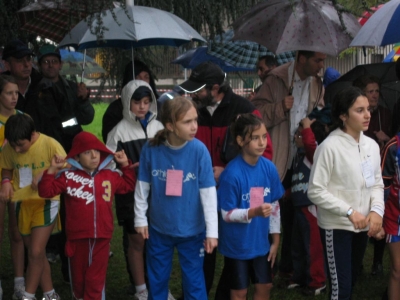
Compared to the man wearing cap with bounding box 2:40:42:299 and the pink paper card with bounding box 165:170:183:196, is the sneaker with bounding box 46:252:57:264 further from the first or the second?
the pink paper card with bounding box 165:170:183:196

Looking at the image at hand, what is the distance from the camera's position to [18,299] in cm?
671

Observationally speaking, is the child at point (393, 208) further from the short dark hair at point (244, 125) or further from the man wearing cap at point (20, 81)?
the man wearing cap at point (20, 81)

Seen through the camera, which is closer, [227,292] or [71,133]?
[227,292]

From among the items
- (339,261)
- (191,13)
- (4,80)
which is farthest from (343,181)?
(191,13)

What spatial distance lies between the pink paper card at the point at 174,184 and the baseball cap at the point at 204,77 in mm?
911

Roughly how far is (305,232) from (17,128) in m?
2.75

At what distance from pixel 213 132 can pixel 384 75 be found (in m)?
2.28

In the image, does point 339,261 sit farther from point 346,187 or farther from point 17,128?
point 17,128

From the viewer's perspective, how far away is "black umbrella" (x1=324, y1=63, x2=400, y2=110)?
7410mm

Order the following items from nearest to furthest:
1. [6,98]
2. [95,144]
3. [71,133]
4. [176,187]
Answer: [176,187], [95,144], [6,98], [71,133]

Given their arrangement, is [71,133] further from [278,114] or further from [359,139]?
[359,139]

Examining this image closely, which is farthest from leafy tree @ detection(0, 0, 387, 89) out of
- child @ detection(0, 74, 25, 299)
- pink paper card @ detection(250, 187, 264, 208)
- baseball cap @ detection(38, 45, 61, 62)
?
pink paper card @ detection(250, 187, 264, 208)

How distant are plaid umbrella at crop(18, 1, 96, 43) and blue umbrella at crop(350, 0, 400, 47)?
8.45 feet

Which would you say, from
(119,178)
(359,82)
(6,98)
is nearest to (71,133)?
(6,98)
